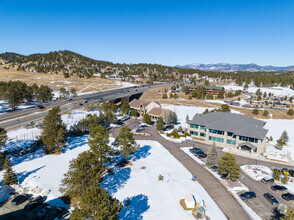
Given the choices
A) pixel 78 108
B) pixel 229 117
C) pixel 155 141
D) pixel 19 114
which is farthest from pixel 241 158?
pixel 19 114


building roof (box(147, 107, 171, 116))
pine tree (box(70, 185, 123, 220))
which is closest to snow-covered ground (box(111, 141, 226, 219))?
pine tree (box(70, 185, 123, 220))

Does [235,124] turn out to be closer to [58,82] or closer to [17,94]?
[17,94]

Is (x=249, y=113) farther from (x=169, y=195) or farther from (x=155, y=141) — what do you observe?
(x=169, y=195)

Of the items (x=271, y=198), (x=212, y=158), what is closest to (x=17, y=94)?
(x=212, y=158)

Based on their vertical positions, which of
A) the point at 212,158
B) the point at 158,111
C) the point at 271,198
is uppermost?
the point at 158,111

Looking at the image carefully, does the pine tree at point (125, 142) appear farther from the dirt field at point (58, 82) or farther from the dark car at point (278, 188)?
the dirt field at point (58, 82)
